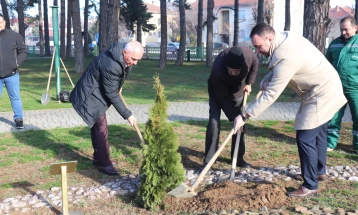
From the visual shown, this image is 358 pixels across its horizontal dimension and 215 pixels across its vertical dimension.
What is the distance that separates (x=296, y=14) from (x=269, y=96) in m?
61.8

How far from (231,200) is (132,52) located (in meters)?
1.90

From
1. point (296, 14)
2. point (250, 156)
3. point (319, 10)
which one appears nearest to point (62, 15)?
point (319, 10)

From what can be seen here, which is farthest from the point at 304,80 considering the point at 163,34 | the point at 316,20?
the point at 163,34

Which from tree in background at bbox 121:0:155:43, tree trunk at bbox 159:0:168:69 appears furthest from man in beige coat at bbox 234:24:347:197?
tree in background at bbox 121:0:155:43

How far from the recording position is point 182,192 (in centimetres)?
443

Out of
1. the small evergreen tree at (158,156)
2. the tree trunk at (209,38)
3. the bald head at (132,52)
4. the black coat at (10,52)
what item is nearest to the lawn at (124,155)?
the small evergreen tree at (158,156)

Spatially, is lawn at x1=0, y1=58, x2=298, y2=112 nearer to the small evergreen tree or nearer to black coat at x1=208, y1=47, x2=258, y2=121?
black coat at x1=208, y1=47, x2=258, y2=121

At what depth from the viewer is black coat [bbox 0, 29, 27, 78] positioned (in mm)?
7512

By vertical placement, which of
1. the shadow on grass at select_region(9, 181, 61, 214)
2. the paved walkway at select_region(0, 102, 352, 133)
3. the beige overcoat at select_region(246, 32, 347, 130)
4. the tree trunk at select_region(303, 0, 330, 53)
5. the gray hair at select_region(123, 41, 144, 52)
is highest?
the tree trunk at select_region(303, 0, 330, 53)

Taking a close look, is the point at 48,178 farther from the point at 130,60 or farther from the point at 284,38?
the point at 284,38

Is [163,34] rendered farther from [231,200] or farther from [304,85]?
[231,200]

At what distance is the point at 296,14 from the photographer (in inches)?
2459

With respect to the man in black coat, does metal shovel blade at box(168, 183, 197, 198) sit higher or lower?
A: lower

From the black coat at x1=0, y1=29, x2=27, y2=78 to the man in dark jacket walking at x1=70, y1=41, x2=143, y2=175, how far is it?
105 inches
